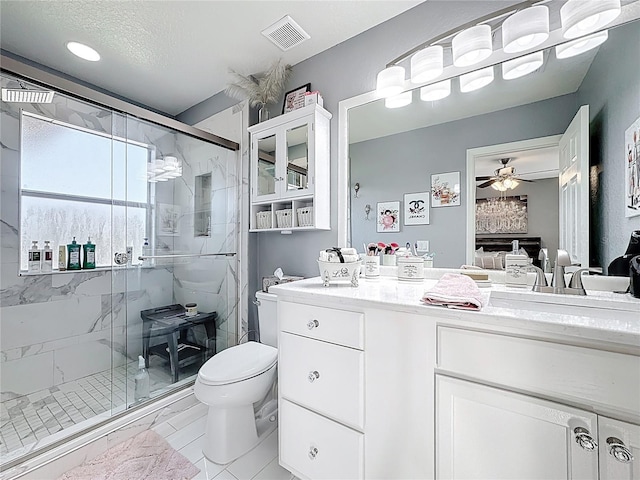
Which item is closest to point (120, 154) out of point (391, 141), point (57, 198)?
point (57, 198)

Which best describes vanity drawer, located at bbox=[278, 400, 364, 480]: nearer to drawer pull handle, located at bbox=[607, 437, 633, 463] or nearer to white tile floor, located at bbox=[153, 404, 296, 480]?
white tile floor, located at bbox=[153, 404, 296, 480]

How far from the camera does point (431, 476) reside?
855mm

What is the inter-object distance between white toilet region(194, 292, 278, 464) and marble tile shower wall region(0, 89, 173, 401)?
39.3 inches

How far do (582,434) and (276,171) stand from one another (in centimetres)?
176

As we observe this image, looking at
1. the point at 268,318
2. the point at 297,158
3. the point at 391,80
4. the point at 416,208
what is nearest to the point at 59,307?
the point at 268,318

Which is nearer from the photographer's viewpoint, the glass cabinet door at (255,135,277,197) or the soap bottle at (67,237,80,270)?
the glass cabinet door at (255,135,277,197)

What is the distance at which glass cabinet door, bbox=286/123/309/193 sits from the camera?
170cm

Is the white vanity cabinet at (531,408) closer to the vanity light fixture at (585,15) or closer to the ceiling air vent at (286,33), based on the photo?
the vanity light fixture at (585,15)

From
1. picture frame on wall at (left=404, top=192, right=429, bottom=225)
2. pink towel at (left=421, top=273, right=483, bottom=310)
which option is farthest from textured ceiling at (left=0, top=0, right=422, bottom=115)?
pink towel at (left=421, top=273, right=483, bottom=310)

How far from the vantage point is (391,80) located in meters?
1.44

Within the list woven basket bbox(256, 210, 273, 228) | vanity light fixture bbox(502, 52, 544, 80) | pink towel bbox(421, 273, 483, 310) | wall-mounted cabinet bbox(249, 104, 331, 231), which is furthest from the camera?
woven basket bbox(256, 210, 273, 228)

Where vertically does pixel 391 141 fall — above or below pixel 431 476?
above

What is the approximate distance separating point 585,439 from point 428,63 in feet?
4.94

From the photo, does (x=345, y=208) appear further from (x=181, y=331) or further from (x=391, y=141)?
(x=181, y=331)
